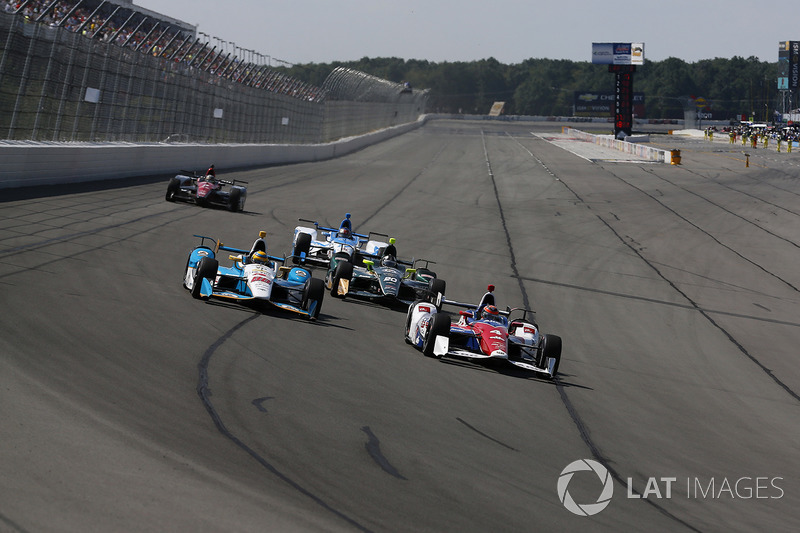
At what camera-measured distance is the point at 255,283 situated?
12.7 metres

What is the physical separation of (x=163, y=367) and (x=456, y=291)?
9165 mm

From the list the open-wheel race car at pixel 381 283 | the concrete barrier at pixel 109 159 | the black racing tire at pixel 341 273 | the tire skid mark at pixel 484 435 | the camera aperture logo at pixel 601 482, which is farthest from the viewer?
the concrete barrier at pixel 109 159

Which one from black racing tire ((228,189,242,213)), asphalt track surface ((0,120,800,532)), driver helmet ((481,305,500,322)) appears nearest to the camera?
asphalt track surface ((0,120,800,532))

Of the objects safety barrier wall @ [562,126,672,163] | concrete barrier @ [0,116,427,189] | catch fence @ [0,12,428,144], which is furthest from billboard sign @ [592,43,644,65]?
concrete barrier @ [0,116,427,189]

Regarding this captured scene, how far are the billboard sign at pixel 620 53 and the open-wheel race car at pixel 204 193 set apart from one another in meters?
63.6

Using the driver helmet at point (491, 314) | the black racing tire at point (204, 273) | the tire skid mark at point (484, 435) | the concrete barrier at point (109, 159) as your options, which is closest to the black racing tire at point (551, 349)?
the driver helmet at point (491, 314)

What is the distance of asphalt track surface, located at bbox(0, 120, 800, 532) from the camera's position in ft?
20.1

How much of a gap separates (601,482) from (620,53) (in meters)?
80.4

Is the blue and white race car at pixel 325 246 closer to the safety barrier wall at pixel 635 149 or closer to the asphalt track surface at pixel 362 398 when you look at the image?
the asphalt track surface at pixel 362 398

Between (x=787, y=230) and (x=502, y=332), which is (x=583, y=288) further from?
(x=787, y=230)

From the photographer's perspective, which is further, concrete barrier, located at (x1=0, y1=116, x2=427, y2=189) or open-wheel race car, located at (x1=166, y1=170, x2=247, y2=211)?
open-wheel race car, located at (x1=166, y1=170, x2=247, y2=211)

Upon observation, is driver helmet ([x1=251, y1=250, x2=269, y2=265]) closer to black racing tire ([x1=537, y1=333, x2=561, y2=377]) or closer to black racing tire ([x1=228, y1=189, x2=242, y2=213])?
black racing tire ([x1=537, y1=333, x2=561, y2=377])

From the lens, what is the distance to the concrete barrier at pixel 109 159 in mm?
21969

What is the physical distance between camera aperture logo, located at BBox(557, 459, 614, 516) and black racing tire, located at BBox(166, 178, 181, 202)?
17.1 metres
